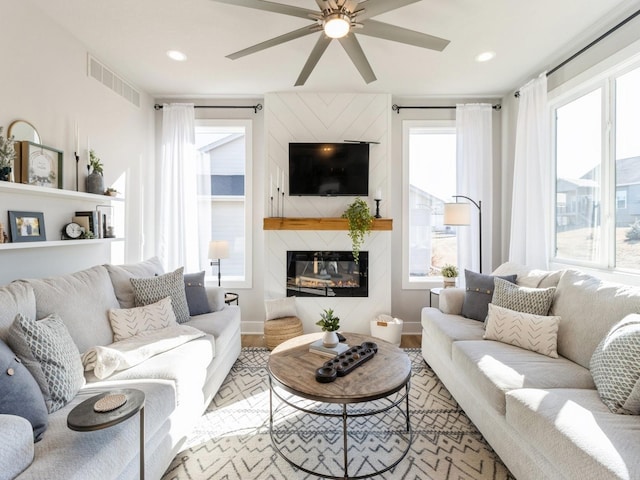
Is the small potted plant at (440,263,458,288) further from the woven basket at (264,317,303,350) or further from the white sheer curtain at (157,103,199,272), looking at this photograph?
the white sheer curtain at (157,103,199,272)

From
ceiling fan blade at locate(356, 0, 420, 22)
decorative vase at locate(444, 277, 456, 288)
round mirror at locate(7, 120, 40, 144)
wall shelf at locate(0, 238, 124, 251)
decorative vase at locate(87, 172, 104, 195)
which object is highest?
ceiling fan blade at locate(356, 0, 420, 22)

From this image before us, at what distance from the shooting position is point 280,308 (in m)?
3.65

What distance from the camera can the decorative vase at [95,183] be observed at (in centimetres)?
280

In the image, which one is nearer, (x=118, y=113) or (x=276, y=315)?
(x=118, y=113)

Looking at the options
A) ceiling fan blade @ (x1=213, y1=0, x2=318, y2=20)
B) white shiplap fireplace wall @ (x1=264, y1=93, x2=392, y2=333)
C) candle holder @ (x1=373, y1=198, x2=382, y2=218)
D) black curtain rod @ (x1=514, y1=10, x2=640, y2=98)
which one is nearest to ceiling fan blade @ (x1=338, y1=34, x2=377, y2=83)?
ceiling fan blade @ (x1=213, y1=0, x2=318, y2=20)

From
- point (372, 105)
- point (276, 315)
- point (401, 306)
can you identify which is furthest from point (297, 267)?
point (372, 105)

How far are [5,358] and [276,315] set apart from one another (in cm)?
249

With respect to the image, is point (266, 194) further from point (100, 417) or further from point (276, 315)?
point (100, 417)

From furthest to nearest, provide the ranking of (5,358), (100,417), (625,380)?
(625,380)
(5,358)
(100,417)

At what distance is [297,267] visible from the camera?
153 inches

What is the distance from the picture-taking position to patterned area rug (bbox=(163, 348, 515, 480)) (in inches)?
69.2

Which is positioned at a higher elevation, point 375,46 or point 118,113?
point 375,46

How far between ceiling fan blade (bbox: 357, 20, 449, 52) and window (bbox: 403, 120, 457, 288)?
7.16 feet

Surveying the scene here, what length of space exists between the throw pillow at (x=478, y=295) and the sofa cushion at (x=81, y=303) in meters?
2.83
